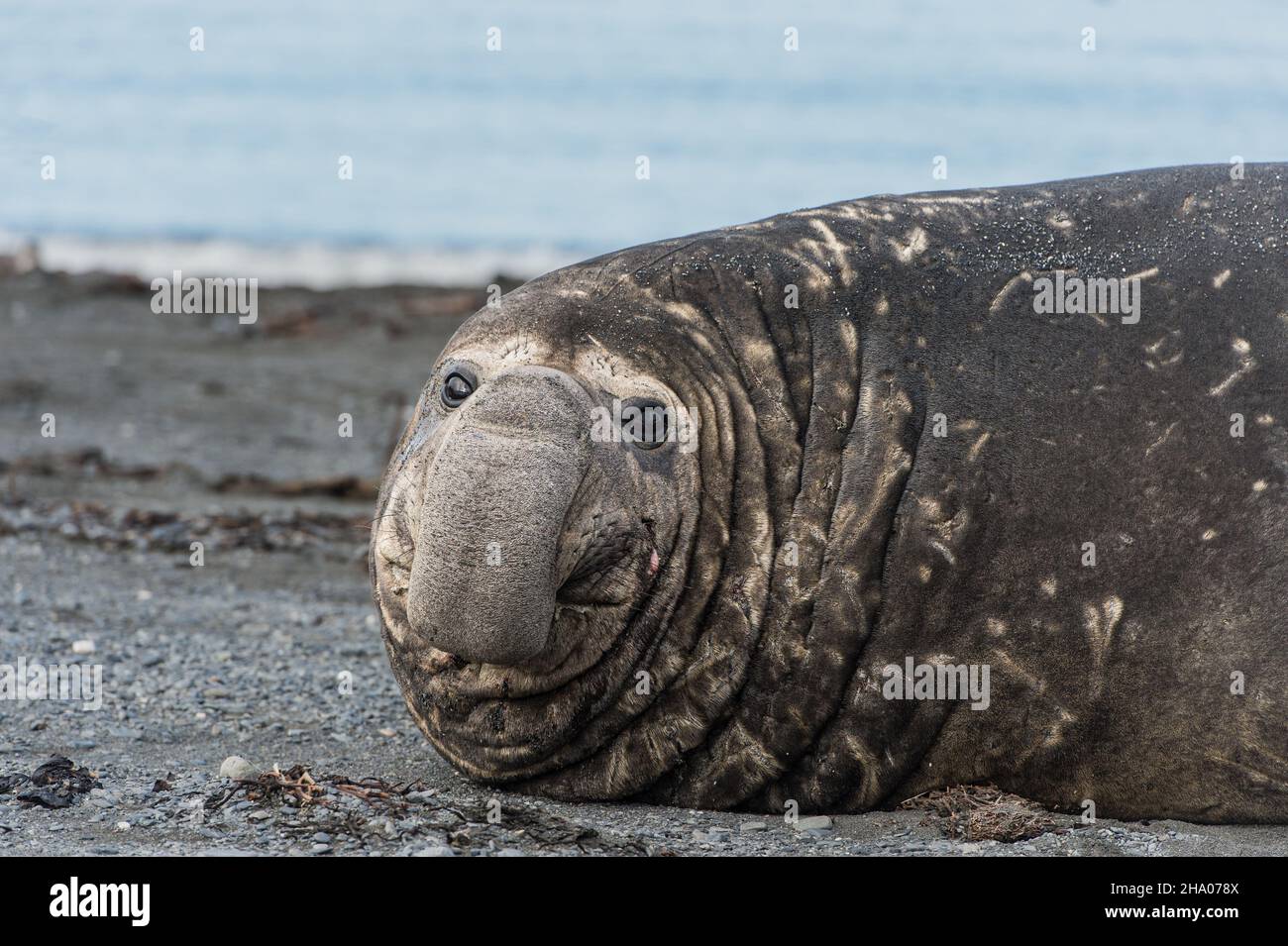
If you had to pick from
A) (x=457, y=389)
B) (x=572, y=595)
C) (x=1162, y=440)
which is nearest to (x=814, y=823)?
(x=572, y=595)

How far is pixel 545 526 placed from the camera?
421cm

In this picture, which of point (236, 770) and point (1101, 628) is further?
point (236, 770)

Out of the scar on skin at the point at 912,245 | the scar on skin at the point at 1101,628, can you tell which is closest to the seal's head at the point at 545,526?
the scar on skin at the point at 912,245

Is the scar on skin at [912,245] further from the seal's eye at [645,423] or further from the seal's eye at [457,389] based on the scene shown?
the seal's eye at [457,389]

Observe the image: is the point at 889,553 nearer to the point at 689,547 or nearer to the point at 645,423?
the point at 689,547

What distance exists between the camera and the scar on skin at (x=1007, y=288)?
4.91 meters

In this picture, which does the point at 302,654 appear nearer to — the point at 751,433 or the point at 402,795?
the point at 402,795

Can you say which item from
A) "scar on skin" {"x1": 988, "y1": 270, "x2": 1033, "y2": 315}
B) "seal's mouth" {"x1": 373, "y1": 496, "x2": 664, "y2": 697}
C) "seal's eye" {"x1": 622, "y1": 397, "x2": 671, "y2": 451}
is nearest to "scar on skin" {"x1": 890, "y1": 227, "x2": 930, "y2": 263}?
"scar on skin" {"x1": 988, "y1": 270, "x2": 1033, "y2": 315}

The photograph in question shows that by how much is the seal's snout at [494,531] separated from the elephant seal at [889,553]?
123mm

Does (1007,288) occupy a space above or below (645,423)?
above

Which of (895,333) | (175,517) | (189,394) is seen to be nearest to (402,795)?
(895,333)

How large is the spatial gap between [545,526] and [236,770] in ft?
4.74

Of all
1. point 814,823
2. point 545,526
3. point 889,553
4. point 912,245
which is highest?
point 912,245

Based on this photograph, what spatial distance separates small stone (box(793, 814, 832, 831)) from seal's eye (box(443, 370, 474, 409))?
1580 millimetres
